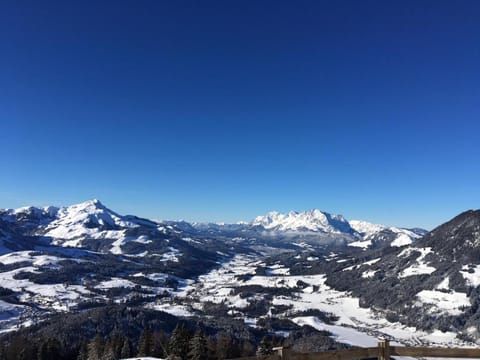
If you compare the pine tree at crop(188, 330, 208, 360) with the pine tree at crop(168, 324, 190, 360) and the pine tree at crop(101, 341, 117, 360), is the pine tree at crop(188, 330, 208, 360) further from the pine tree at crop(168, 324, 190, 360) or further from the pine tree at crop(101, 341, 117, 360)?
the pine tree at crop(101, 341, 117, 360)

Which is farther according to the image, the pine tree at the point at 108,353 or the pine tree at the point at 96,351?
the pine tree at the point at 96,351

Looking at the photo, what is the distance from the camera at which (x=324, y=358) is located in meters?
10.1

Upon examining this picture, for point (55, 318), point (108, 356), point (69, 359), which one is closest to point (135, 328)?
point (55, 318)

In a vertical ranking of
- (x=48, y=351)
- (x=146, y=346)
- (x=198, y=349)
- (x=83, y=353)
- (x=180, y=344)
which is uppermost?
(x=198, y=349)

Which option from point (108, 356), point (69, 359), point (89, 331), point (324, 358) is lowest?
point (89, 331)

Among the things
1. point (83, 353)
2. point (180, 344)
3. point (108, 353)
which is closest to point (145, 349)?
point (108, 353)

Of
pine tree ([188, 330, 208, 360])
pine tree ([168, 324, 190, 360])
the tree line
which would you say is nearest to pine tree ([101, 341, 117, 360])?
the tree line

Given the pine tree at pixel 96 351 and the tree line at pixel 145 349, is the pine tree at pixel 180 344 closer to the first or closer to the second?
the tree line at pixel 145 349

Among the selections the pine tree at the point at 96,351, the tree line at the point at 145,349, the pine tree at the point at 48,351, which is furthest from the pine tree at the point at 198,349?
the pine tree at the point at 48,351

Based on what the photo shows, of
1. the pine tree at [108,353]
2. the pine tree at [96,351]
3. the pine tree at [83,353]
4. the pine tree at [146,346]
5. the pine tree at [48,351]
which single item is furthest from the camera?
the pine tree at [48,351]

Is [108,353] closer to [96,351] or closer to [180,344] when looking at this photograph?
[96,351]

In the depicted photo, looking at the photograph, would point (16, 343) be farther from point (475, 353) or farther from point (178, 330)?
point (475, 353)

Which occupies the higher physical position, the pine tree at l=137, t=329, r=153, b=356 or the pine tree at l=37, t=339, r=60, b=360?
the pine tree at l=137, t=329, r=153, b=356

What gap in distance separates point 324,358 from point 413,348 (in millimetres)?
3289
